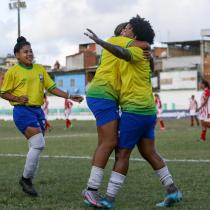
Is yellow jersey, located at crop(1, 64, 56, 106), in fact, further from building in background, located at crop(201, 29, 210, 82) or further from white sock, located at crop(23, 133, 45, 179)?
building in background, located at crop(201, 29, 210, 82)

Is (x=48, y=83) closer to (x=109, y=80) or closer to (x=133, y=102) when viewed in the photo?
(x=109, y=80)

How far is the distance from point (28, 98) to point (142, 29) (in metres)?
2.05

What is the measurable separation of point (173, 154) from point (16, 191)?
6.46 m

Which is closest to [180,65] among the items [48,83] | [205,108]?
[205,108]

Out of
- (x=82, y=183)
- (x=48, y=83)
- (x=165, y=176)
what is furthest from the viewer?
(x=82, y=183)

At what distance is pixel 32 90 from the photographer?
A: 8.02 meters

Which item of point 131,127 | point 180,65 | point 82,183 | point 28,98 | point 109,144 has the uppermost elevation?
point 180,65

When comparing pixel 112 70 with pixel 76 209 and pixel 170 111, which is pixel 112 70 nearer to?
pixel 76 209

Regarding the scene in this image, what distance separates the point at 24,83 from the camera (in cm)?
799

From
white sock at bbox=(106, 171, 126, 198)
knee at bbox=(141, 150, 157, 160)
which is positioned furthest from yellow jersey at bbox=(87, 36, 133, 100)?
white sock at bbox=(106, 171, 126, 198)

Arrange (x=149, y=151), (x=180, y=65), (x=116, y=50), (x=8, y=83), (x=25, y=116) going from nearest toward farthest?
(x=116, y=50) → (x=149, y=151) → (x=25, y=116) → (x=8, y=83) → (x=180, y=65)

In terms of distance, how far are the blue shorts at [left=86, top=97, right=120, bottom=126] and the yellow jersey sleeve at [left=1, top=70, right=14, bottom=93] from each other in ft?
5.63

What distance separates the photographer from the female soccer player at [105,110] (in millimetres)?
6609

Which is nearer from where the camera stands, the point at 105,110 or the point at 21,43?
the point at 105,110
